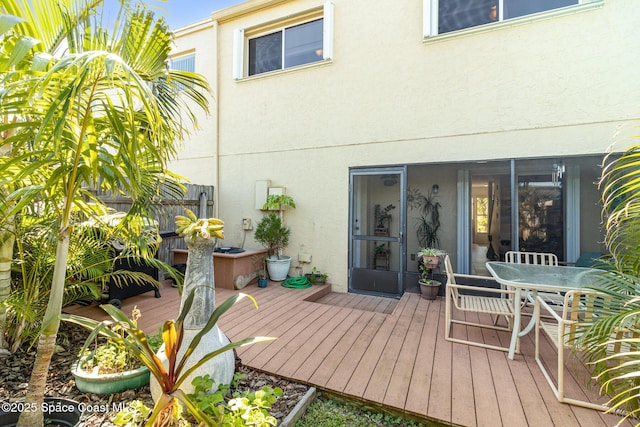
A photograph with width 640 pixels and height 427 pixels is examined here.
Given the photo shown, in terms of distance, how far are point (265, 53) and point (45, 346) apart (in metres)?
6.47

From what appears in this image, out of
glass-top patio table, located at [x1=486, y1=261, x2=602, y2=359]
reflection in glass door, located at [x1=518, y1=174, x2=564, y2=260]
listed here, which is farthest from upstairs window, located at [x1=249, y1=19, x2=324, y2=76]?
glass-top patio table, located at [x1=486, y1=261, x2=602, y2=359]

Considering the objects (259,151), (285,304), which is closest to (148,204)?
(285,304)

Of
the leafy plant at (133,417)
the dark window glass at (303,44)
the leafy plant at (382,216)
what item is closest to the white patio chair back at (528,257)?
the leafy plant at (382,216)

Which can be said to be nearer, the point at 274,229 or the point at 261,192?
the point at 274,229

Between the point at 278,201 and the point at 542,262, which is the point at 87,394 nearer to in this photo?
the point at 278,201

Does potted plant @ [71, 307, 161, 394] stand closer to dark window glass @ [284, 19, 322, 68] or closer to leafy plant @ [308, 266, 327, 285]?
leafy plant @ [308, 266, 327, 285]

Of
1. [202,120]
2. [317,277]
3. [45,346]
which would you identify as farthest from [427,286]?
[202,120]

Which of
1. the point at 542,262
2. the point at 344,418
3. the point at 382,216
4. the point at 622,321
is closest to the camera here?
the point at 622,321

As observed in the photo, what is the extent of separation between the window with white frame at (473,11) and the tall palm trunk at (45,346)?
568 centimetres

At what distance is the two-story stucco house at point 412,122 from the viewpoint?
410cm

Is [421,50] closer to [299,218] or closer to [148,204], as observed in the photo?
[299,218]

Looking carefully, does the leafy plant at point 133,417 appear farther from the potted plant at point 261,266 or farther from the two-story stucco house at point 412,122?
the two-story stucco house at point 412,122

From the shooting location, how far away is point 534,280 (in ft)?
9.41

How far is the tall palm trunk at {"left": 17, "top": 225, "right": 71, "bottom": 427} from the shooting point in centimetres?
169
